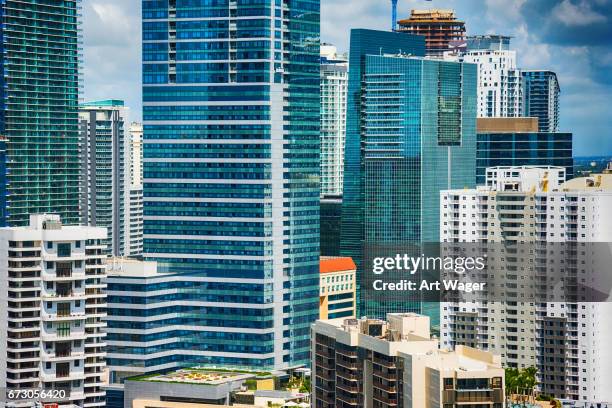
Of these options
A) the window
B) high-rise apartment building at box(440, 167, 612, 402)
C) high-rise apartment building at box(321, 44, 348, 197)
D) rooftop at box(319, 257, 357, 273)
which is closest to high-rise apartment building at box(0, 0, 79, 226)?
rooftop at box(319, 257, 357, 273)

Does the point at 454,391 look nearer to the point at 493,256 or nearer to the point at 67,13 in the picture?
the point at 493,256

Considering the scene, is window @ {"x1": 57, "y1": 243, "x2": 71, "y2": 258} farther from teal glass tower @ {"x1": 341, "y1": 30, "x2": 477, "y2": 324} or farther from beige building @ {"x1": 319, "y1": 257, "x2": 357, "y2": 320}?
teal glass tower @ {"x1": 341, "y1": 30, "x2": 477, "y2": 324}

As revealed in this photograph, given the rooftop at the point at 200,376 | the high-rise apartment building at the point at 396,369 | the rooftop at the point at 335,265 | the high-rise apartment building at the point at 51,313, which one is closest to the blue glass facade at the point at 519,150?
the rooftop at the point at 335,265

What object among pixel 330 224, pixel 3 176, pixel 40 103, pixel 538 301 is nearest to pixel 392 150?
pixel 330 224

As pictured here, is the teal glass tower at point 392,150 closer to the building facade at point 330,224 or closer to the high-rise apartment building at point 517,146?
the building facade at point 330,224

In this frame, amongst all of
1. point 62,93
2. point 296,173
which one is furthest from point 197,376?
point 62,93

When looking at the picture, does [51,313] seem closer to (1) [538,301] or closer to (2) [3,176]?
(1) [538,301]
